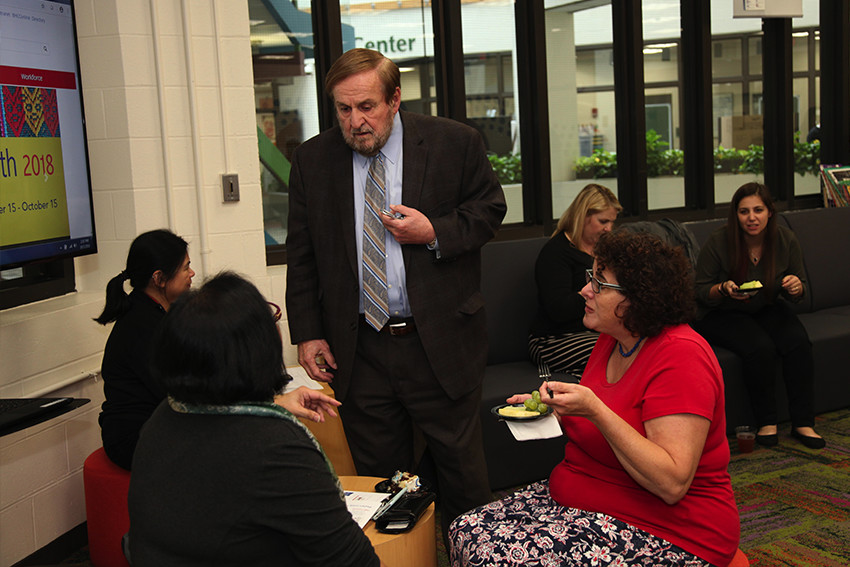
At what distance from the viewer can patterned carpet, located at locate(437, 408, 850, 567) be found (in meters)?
2.89

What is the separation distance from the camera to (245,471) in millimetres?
1313

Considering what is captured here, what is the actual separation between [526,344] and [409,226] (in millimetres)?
1952

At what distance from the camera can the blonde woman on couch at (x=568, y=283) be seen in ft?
12.3

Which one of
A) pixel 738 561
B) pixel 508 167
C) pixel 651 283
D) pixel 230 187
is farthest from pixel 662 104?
pixel 738 561

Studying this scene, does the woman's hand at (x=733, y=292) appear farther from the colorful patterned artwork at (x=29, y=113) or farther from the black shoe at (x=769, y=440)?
the colorful patterned artwork at (x=29, y=113)

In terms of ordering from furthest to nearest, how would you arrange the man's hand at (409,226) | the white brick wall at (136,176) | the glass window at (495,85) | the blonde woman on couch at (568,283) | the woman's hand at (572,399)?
1. the glass window at (495,85)
2. the blonde woman on couch at (568,283)
3. the white brick wall at (136,176)
4. the man's hand at (409,226)
5. the woman's hand at (572,399)

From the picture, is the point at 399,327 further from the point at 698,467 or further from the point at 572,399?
the point at 698,467

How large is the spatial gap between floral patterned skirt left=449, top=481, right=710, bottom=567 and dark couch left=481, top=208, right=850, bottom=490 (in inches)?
56.3

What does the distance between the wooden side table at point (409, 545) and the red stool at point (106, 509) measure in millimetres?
1058

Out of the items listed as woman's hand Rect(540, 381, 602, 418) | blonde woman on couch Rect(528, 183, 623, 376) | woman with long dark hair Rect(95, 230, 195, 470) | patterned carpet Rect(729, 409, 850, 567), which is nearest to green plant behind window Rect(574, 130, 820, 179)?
blonde woman on couch Rect(528, 183, 623, 376)

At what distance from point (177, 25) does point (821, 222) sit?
3912 mm

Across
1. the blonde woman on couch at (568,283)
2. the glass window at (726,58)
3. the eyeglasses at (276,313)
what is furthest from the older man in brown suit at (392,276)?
the glass window at (726,58)

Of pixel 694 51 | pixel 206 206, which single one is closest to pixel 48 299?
pixel 206 206

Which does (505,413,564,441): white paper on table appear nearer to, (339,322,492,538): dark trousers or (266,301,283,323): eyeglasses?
(339,322,492,538): dark trousers
